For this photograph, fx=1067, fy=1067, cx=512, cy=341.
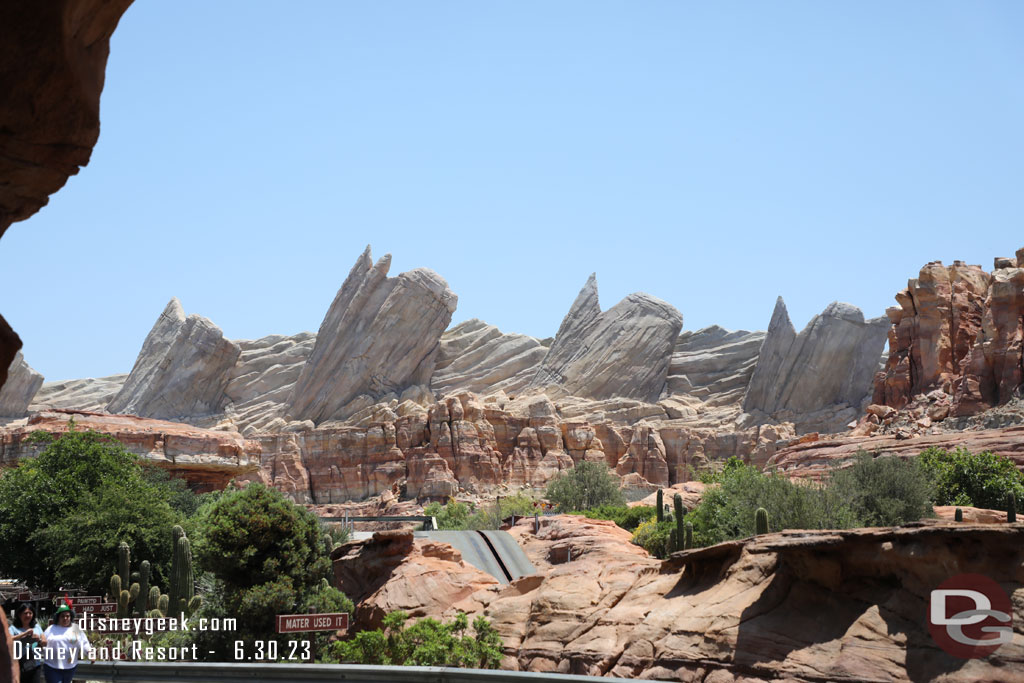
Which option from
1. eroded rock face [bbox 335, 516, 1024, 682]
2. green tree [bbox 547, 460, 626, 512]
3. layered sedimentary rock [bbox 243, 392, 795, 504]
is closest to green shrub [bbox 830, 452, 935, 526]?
green tree [bbox 547, 460, 626, 512]

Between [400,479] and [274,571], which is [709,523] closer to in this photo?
[274,571]

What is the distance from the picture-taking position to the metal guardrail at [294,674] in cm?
1020

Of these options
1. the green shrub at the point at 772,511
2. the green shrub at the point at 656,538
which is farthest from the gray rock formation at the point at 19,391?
the green shrub at the point at 772,511

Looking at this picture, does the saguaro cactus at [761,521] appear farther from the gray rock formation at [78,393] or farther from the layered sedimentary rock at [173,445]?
the gray rock formation at [78,393]

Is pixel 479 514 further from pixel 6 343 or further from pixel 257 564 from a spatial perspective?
pixel 6 343

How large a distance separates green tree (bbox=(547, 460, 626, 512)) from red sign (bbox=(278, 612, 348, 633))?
37.2 metres

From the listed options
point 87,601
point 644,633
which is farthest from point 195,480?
point 644,633

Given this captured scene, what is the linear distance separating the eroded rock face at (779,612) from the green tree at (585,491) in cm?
3359

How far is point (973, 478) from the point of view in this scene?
4041 centimetres

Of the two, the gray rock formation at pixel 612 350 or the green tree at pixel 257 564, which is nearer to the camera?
the green tree at pixel 257 564

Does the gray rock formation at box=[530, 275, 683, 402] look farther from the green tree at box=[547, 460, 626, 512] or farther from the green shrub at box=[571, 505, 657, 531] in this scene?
the green shrub at box=[571, 505, 657, 531]

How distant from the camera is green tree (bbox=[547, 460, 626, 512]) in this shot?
5097 centimetres

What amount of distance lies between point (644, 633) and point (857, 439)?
130 ft

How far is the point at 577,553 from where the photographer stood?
90.1 ft
